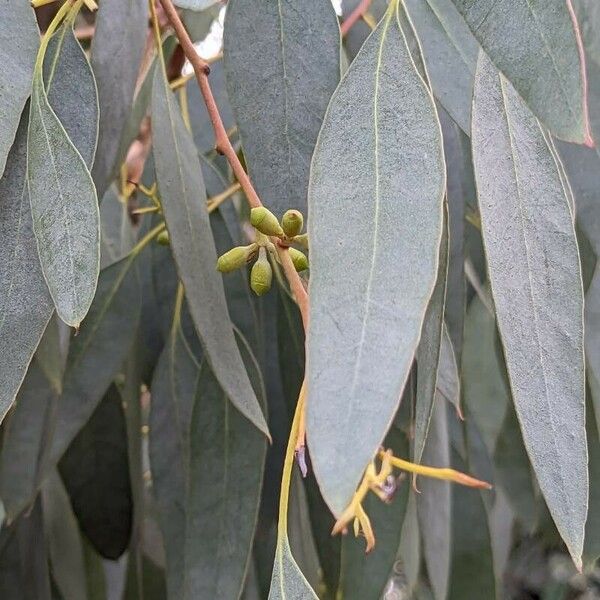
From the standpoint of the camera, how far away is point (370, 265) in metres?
0.46

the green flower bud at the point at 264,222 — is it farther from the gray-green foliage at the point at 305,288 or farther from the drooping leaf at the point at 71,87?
the drooping leaf at the point at 71,87

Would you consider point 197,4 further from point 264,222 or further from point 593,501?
point 593,501

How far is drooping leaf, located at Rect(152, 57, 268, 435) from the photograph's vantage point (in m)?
0.63

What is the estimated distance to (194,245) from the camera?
0.67m

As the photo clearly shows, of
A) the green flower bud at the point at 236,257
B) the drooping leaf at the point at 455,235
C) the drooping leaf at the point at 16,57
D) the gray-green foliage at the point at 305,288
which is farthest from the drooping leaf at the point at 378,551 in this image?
the drooping leaf at the point at 16,57

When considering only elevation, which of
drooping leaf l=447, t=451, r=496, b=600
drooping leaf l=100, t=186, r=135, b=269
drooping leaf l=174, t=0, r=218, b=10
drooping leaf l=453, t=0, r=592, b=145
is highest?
drooping leaf l=174, t=0, r=218, b=10

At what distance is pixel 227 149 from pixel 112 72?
0.17m

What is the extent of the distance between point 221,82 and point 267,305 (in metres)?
0.26

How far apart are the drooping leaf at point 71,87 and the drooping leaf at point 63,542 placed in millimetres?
594

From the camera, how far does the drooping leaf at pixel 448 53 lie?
2.25ft

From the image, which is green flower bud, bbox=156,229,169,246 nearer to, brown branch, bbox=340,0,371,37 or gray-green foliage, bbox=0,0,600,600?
gray-green foliage, bbox=0,0,600,600

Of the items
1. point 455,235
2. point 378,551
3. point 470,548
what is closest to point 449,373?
point 455,235

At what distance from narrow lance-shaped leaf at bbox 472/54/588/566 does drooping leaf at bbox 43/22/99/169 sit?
25 cm

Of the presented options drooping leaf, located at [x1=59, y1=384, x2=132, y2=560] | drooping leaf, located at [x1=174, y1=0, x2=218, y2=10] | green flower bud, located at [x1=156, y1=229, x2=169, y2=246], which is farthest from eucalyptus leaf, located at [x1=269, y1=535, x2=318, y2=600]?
drooping leaf, located at [x1=59, y1=384, x2=132, y2=560]
